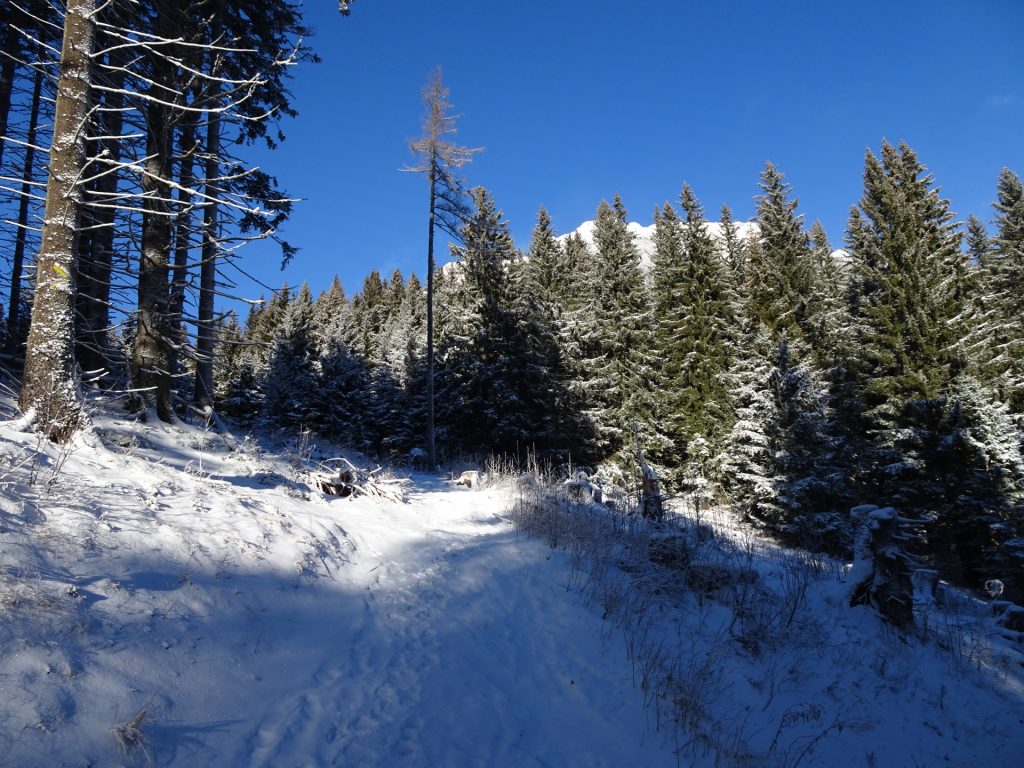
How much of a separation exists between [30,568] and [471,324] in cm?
1932

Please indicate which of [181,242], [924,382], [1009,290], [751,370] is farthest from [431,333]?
[1009,290]

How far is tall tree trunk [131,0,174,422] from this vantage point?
791cm

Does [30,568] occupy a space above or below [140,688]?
above

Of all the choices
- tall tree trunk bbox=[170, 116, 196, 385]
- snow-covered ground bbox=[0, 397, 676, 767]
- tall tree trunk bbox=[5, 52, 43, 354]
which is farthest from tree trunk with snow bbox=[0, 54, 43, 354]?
snow-covered ground bbox=[0, 397, 676, 767]

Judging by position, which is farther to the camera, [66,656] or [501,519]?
[501,519]

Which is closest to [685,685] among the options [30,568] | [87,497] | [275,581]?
[275,581]

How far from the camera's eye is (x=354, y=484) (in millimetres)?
7652

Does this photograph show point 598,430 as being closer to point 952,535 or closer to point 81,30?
point 952,535

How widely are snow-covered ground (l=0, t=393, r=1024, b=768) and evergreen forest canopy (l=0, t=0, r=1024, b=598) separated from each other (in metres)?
1.76

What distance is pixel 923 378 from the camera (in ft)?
53.1

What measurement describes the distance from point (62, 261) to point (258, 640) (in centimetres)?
413

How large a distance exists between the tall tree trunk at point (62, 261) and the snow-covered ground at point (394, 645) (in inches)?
14.3

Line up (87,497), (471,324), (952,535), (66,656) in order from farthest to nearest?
(471,324)
(952,535)
(87,497)
(66,656)

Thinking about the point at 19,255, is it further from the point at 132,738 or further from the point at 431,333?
the point at 132,738
